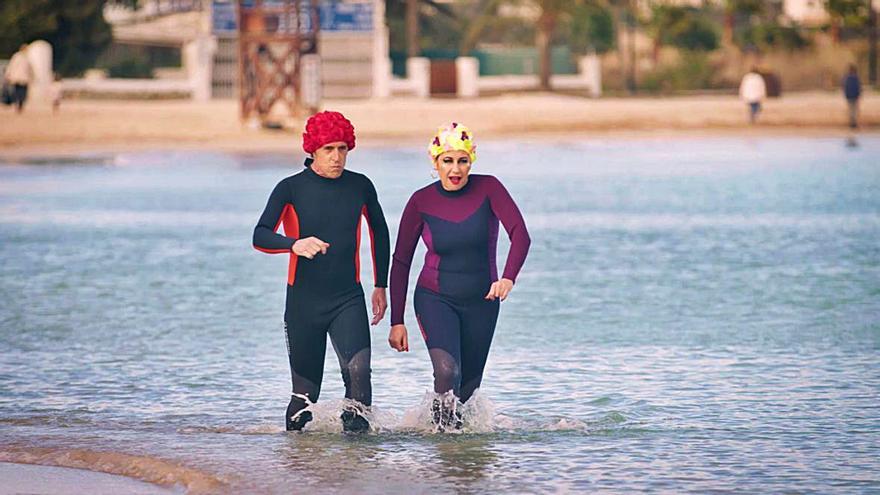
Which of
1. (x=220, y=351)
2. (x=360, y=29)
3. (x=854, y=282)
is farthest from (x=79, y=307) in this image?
(x=360, y=29)

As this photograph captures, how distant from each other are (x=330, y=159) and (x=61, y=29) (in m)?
49.9

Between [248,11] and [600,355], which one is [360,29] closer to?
[248,11]

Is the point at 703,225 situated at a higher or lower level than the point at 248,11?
lower

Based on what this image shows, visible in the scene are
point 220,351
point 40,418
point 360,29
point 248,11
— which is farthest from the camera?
point 360,29

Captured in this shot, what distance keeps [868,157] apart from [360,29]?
1044 inches

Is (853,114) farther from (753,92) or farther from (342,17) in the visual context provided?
(342,17)

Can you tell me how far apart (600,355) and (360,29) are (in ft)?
159

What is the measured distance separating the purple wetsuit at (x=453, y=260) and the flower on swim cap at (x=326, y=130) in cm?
49

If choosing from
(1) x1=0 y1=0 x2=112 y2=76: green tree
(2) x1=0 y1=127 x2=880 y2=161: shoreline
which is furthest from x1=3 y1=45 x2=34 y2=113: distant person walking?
(1) x1=0 y1=0 x2=112 y2=76: green tree

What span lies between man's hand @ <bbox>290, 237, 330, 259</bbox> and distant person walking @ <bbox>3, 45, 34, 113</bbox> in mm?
39035

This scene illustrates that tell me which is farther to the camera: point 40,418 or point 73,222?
point 73,222

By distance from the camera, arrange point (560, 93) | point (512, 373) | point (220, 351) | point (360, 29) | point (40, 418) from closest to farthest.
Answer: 1. point (40, 418)
2. point (512, 373)
3. point (220, 351)
4. point (360, 29)
5. point (560, 93)

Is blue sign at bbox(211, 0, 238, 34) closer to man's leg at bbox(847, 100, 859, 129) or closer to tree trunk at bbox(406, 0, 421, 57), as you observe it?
tree trunk at bbox(406, 0, 421, 57)

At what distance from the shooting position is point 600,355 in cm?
1250
